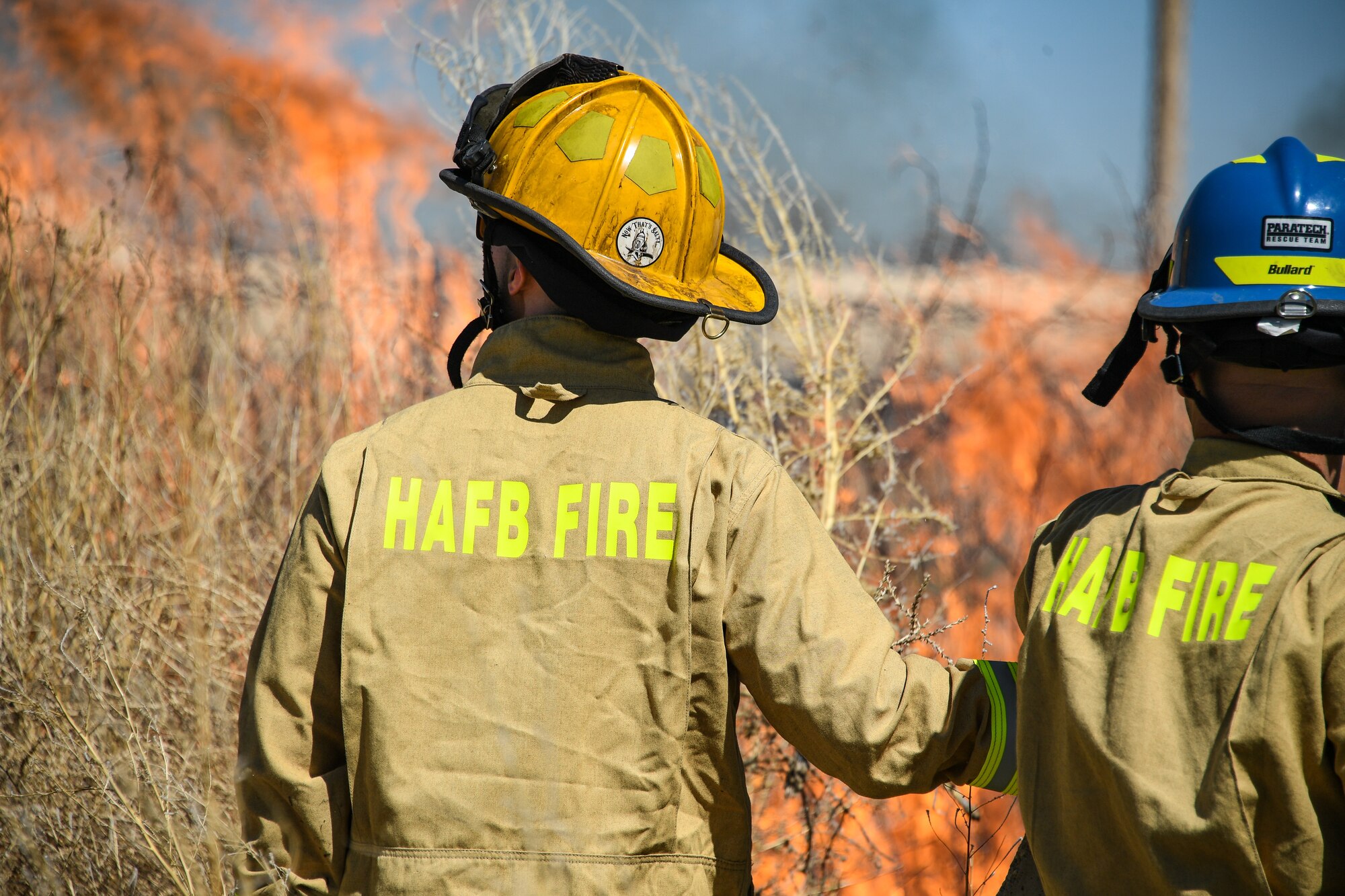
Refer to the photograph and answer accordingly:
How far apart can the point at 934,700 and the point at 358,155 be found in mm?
6396

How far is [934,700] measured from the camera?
73.1 inches

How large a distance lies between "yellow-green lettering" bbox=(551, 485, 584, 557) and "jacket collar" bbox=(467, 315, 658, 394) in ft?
0.65

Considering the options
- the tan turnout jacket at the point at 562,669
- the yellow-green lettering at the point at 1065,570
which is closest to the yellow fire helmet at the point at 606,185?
the tan turnout jacket at the point at 562,669

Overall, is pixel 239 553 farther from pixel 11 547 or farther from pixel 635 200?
pixel 635 200

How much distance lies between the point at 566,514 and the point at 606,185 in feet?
2.08

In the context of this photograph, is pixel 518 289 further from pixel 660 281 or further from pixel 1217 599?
pixel 1217 599

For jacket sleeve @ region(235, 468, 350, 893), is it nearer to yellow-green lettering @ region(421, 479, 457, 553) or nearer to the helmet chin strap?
yellow-green lettering @ region(421, 479, 457, 553)

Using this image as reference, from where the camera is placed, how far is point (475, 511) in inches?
74.3

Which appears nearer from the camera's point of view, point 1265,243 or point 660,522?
point 1265,243

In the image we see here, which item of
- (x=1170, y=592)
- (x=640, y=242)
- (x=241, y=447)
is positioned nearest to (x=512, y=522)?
(x=640, y=242)

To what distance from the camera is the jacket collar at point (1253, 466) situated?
1584mm

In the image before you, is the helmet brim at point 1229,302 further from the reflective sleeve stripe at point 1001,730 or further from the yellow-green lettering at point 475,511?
the yellow-green lettering at point 475,511

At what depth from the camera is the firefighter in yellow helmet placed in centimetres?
180

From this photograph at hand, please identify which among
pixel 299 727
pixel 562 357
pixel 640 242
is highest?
pixel 640 242
